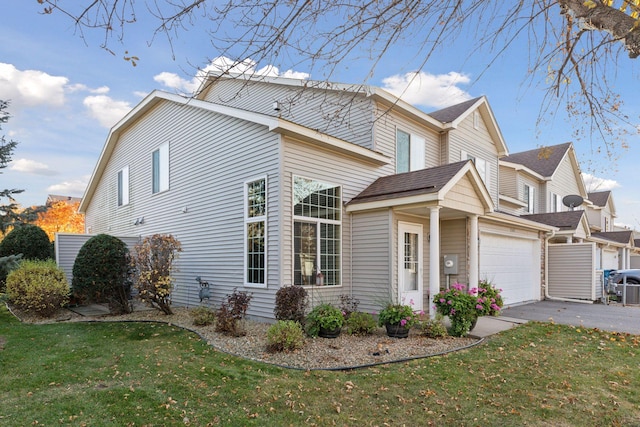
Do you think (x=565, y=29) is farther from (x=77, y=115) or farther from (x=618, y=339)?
(x=77, y=115)

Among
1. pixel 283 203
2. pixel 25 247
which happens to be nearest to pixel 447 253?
pixel 283 203

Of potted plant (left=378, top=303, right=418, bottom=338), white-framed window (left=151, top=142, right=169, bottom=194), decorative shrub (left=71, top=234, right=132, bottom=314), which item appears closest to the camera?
potted plant (left=378, top=303, right=418, bottom=338)

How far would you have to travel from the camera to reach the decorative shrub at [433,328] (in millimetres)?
7391

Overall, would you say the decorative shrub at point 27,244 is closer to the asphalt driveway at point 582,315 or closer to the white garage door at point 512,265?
the white garage door at point 512,265

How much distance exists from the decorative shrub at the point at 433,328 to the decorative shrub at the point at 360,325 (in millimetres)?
951

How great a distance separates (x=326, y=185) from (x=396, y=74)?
451 centimetres

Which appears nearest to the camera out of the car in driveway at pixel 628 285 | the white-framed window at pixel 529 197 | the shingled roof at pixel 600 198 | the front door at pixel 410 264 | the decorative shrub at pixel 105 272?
the front door at pixel 410 264

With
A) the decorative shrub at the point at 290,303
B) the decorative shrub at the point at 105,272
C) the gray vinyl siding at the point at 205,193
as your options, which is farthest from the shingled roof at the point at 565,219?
the decorative shrub at the point at 105,272

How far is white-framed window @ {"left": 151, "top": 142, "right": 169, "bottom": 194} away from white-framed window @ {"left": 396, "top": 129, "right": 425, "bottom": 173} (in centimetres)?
729

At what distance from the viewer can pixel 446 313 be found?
24.7 ft

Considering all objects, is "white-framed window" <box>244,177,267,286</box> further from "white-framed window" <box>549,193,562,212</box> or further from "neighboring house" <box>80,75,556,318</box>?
"white-framed window" <box>549,193,562,212</box>

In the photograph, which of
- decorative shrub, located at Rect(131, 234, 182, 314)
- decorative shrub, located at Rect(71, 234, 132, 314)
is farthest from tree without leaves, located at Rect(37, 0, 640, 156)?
decorative shrub, located at Rect(71, 234, 132, 314)

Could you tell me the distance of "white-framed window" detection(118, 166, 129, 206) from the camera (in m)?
15.0

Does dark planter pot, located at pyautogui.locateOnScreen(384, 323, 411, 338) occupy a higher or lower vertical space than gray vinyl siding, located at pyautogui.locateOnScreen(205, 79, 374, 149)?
lower
